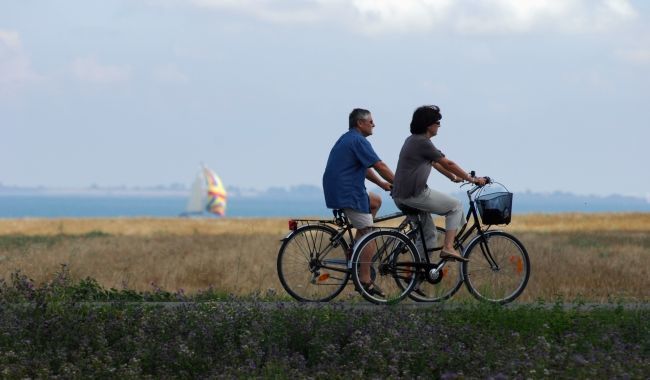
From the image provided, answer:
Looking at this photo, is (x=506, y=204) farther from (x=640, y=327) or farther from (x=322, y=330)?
(x=322, y=330)

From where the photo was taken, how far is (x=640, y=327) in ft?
33.1

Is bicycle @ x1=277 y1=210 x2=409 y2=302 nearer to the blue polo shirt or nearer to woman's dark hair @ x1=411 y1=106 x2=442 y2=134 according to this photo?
the blue polo shirt

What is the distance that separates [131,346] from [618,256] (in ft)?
51.1

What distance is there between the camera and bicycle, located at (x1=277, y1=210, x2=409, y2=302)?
11.3m

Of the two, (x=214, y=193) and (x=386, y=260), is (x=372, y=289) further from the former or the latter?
(x=214, y=193)

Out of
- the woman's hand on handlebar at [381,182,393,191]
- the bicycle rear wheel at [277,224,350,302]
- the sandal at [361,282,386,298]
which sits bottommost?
the sandal at [361,282,386,298]

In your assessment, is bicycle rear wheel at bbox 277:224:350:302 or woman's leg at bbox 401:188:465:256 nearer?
woman's leg at bbox 401:188:465:256

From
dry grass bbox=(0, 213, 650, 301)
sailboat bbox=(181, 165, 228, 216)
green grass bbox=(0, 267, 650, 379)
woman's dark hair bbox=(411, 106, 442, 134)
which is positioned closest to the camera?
green grass bbox=(0, 267, 650, 379)

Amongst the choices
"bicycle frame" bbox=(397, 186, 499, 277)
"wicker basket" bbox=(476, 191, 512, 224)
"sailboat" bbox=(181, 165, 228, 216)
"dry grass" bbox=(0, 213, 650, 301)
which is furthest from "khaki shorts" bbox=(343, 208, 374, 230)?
"sailboat" bbox=(181, 165, 228, 216)

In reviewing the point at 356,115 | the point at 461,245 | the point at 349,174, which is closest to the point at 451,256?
the point at 461,245

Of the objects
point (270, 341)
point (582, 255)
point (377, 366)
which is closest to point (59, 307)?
point (270, 341)

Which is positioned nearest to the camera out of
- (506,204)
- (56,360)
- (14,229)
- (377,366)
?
(377,366)

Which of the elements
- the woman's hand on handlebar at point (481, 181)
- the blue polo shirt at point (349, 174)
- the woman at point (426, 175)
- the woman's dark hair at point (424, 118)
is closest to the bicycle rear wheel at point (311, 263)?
the blue polo shirt at point (349, 174)

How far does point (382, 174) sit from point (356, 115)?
65 cm
